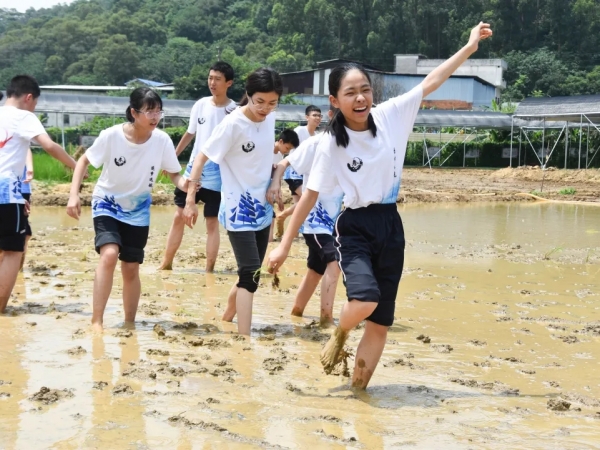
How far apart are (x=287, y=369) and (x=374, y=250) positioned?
1066mm

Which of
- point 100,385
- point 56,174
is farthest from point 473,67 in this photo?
point 100,385

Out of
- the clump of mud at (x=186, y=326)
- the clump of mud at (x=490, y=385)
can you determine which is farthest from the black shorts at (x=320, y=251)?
the clump of mud at (x=490, y=385)

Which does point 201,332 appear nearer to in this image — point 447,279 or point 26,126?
point 26,126

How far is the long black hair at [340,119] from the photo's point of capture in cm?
470

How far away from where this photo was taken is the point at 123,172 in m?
6.18

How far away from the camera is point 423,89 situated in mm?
4926

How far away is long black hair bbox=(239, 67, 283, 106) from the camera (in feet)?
19.1

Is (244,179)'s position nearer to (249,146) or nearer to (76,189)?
(249,146)

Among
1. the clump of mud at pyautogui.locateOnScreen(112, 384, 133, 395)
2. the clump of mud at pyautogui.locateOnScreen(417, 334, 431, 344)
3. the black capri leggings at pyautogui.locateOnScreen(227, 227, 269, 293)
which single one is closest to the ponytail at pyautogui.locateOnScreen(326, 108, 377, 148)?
the black capri leggings at pyautogui.locateOnScreen(227, 227, 269, 293)

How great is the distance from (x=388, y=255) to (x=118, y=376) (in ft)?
5.47

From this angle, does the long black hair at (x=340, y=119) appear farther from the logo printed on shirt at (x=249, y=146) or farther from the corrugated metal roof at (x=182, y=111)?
the corrugated metal roof at (x=182, y=111)

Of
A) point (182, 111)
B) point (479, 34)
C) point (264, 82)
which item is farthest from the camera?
point (182, 111)

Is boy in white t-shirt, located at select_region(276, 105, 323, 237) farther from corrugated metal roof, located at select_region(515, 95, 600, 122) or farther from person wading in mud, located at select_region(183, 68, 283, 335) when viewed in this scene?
corrugated metal roof, located at select_region(515, 95, 600, 122)

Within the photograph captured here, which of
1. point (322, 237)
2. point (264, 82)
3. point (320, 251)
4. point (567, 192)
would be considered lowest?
point (567, 192)
